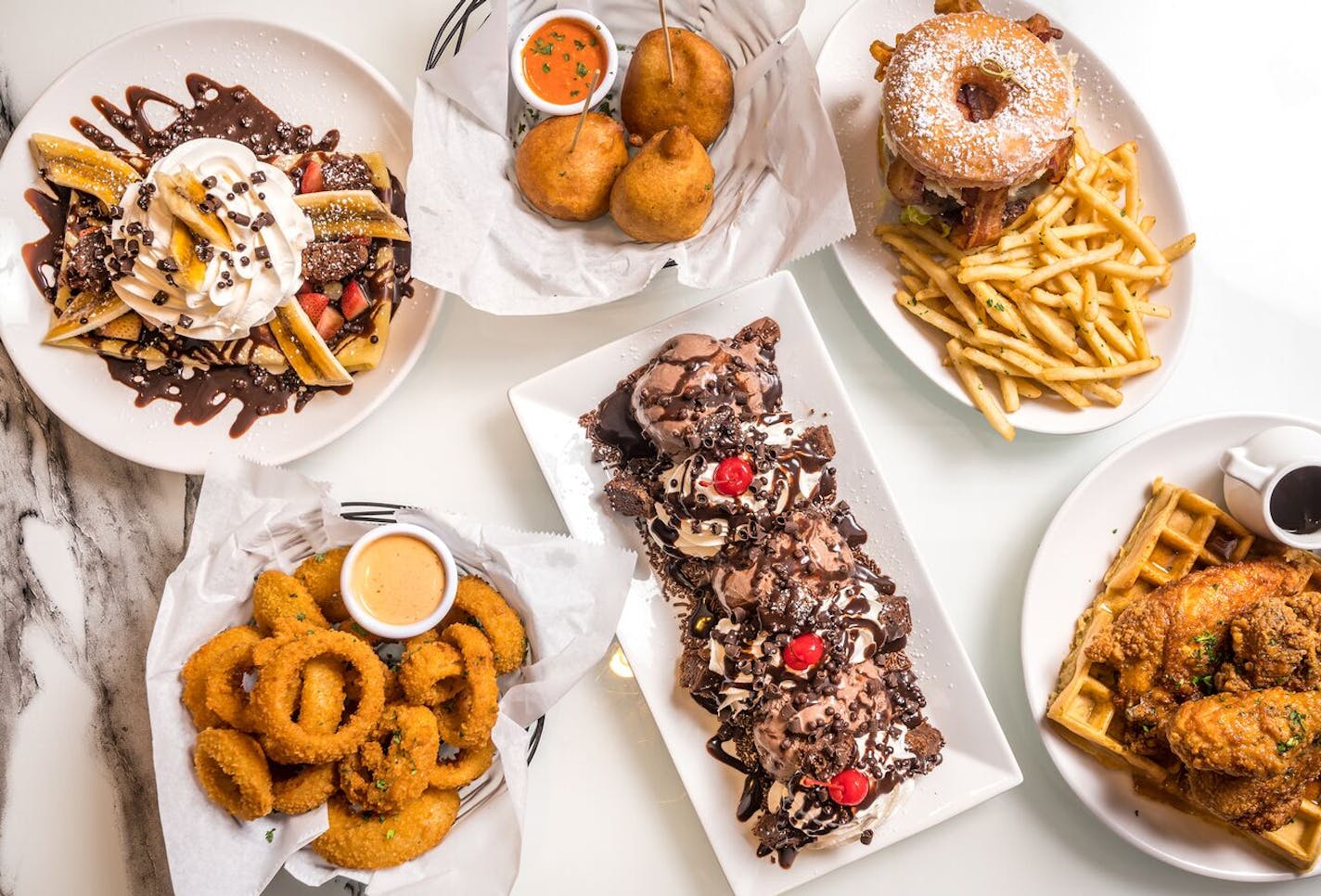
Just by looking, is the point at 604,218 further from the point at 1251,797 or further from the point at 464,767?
the point at 1251,797

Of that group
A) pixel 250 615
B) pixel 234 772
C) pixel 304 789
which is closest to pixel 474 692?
pixel 304 789

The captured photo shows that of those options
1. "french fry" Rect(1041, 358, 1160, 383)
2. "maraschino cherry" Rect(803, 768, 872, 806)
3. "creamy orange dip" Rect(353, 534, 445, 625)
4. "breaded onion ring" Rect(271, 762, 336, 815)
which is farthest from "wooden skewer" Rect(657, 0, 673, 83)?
"breaded onion ring" Rect(271, 762, 336, 815)

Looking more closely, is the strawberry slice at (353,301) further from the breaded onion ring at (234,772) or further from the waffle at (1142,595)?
→ the waffle at (1142,595)

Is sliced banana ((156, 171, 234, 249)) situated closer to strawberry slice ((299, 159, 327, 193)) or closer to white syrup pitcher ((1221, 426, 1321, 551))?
strawberry slice ((299, 159, 327, 193))

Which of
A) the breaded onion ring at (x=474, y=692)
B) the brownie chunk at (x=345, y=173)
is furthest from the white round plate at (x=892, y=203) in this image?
the breaded onion ring at (x=474, y=692)

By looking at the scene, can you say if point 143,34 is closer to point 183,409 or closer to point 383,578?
point 183,409
